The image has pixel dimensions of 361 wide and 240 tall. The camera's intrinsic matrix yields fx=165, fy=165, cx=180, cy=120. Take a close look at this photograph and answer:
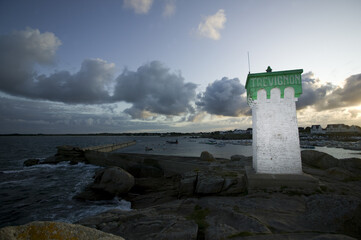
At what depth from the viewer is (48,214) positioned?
1110 cm

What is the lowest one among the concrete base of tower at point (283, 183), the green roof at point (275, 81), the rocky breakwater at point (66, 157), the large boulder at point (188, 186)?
the rocky breakwater at point (66, 157)

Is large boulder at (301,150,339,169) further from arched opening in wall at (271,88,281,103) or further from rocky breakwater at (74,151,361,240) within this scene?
arched opening in wall at (271,88,281,103)

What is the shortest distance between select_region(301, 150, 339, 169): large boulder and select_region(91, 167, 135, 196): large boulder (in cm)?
1663

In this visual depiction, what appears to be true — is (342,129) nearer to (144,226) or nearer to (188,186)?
(188,186)

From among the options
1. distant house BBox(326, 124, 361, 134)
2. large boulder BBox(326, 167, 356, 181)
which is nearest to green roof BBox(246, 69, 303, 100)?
large boulder BBox(326, 167, 356, 181)

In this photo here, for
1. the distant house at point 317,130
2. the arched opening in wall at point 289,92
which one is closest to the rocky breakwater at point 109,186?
the arched opening in wall at point 289,92

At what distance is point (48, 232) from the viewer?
2262mm

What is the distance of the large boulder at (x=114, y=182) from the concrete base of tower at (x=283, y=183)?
990cm

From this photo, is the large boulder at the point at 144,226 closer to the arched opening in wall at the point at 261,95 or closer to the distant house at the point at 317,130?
the arched opening in wall at the point at 261,95

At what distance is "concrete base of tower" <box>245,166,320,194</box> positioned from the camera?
24.1 ft

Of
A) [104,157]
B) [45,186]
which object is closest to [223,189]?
[45,186]

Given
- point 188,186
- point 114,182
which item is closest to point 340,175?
point 188,186

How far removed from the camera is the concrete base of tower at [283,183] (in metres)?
7.34

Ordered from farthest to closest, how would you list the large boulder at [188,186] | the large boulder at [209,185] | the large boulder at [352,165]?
1. the large boulder at [352,165]
2. the large boulder at [188,186]
3. the large boulder at [209,185]
